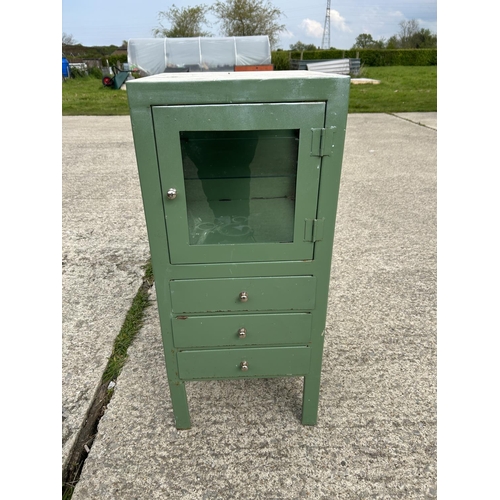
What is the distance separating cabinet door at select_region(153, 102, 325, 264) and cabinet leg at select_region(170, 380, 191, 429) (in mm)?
561

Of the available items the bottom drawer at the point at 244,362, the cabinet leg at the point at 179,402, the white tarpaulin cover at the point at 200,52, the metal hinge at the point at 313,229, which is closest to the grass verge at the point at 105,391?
the cabinet leg at the point at 179,402

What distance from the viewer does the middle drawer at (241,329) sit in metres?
1.52

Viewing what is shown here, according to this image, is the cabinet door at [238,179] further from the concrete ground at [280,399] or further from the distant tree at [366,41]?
the distant tree at [366,41]

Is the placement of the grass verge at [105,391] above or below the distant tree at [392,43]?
below

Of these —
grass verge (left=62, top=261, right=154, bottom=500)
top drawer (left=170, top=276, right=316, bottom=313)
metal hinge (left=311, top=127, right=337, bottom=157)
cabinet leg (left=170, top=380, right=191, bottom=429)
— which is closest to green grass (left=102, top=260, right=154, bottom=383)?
grass verge (left=62, top=261, right=154, bottom=500)

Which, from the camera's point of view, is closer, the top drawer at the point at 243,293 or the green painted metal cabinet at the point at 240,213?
the green painted metal cabinet at the point at 240,213

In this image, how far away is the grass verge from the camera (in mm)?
1541

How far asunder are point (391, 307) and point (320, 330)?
1.12 meters

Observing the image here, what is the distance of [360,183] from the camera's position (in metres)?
4.77

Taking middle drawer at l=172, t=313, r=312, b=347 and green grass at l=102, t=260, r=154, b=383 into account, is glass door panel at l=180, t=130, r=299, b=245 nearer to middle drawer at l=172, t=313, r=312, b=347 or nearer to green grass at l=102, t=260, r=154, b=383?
middle drawer at l=172, t=313, r=312, b=347

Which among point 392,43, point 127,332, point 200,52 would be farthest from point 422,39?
point 127,332

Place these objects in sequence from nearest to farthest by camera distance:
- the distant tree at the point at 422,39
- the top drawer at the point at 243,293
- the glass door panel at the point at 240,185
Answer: the glass door panel at the point at 240,185, the top drawer at the point at 243,293, the distant tree at the point at 422,39

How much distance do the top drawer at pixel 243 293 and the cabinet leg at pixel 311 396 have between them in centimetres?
34

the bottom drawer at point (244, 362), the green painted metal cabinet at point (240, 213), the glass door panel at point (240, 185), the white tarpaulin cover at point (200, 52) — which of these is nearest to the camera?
the green painted metal cabinet at point (240, 213)
